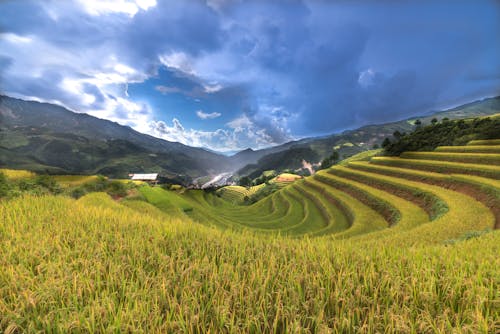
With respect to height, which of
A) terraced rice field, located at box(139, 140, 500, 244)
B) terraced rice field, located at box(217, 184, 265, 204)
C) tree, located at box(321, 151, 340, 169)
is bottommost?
terraced rice field, located at box(217, 184, 265, 204)

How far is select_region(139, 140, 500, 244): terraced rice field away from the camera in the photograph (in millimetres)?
12328

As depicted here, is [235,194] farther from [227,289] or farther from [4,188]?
[227,289]

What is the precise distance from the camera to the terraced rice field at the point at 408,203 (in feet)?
40.4

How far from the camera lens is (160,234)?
15.1 feet

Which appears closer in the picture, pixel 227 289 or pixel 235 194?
pixel 227 289

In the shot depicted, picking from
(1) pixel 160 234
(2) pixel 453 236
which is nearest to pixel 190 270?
(1) pixel 160 234

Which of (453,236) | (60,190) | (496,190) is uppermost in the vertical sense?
(496,190)

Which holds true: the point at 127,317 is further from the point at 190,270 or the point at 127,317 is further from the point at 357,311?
the point at 357,311

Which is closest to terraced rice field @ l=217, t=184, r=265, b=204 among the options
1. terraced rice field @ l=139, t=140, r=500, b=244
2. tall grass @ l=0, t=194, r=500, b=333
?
terraced rice field @ l=139, t=140, r=500, b=244

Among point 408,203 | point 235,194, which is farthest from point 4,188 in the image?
point 235,194

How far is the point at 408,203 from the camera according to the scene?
1989 cm

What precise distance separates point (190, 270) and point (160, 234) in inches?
75.9

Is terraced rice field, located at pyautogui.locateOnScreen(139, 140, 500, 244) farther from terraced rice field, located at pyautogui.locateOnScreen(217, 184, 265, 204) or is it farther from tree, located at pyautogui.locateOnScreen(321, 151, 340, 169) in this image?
tree, located at pyautogui.locateOnScreen(321, 151, 340, 169)

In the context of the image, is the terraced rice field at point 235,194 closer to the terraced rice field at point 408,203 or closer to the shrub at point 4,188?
the terraced rice field at point 408,203
